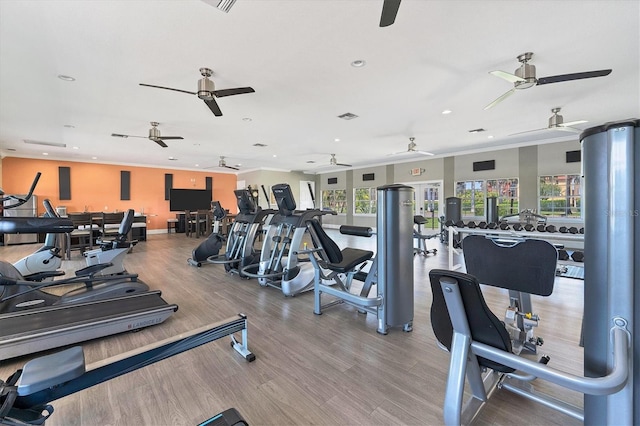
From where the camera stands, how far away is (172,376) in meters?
1.95

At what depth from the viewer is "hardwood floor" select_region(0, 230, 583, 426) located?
159cm

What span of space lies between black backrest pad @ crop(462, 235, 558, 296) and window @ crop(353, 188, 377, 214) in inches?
395

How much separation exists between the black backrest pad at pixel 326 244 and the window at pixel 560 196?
7619mm

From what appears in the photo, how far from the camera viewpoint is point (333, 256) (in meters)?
3.09

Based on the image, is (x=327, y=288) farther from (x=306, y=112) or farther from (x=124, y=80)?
(x=124, y=80)

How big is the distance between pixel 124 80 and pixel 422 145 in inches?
281

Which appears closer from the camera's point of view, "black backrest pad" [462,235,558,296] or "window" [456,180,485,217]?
"black backrest pad" [462,235,558,296]

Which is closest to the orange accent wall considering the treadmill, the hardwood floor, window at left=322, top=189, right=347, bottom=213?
window at left=322, top=189, right=347, bottom=213

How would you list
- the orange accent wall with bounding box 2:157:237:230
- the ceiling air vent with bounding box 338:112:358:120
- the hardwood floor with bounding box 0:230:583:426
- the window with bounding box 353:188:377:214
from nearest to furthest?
the hardwood floor with bounding box 0:230:583:426 → the ceiling air vent with bounding box 338:112:358:120 → the orange accent wall with bounding box 2:157:237:230 → the window with bounding box 353:188:377:214

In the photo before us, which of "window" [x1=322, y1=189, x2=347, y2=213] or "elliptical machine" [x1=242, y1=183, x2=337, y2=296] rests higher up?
"window" [x1=322, y1=189, x2=347, y2=213]

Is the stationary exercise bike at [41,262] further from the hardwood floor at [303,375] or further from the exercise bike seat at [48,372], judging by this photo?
the exercise bike seat at [48,372]

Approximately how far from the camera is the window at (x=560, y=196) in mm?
7262

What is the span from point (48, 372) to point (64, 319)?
1.76 m

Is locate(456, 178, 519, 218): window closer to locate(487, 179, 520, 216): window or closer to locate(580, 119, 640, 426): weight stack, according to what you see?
locate(487, 179, 520, 216): window
